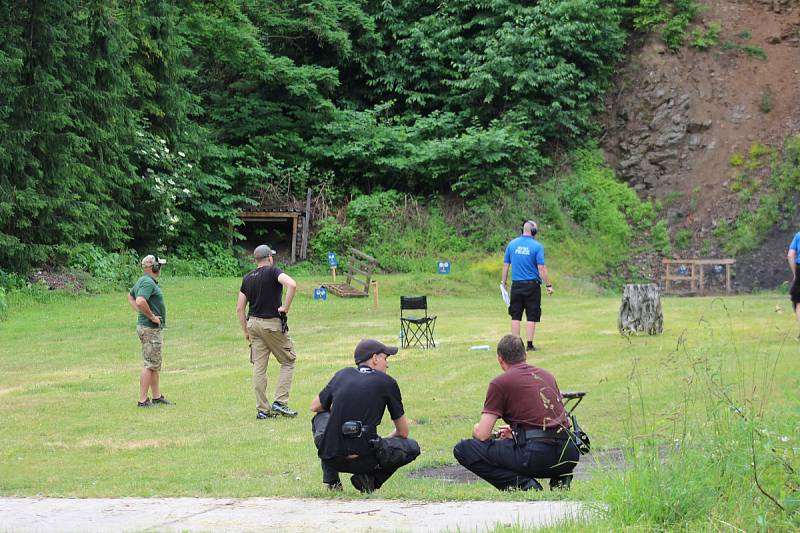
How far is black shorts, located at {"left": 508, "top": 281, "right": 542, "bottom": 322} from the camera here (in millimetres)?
14539

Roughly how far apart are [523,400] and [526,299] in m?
7.43

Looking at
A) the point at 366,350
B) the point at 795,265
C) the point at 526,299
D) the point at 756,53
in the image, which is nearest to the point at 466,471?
the point at 366,350

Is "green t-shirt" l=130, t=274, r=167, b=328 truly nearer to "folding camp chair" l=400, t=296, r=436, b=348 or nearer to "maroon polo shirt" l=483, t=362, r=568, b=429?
"folding camp chair" l=400, t=296, r=436, b=348

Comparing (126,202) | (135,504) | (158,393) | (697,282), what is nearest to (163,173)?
(126,202)

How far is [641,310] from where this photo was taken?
16359 millimetres

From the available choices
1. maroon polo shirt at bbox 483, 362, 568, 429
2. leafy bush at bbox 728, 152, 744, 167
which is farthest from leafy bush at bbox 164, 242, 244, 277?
maroon polo shirt at bbox 483, 362, 568, 429

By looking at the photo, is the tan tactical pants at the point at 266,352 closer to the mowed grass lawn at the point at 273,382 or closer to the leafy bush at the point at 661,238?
the mowed grass lawn at the point at 273,382

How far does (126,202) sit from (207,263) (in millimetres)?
3298

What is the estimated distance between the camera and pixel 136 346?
57.9 feet

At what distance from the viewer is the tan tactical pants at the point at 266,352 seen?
11.1 metres

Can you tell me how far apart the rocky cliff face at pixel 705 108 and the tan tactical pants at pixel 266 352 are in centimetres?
2297

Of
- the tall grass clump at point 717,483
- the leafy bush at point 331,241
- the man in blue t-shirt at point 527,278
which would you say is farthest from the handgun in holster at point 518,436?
the leafy bush at point 331,241

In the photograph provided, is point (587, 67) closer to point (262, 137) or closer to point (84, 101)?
point (262, 137)

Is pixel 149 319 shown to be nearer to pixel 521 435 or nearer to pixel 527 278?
pixel 527 278
